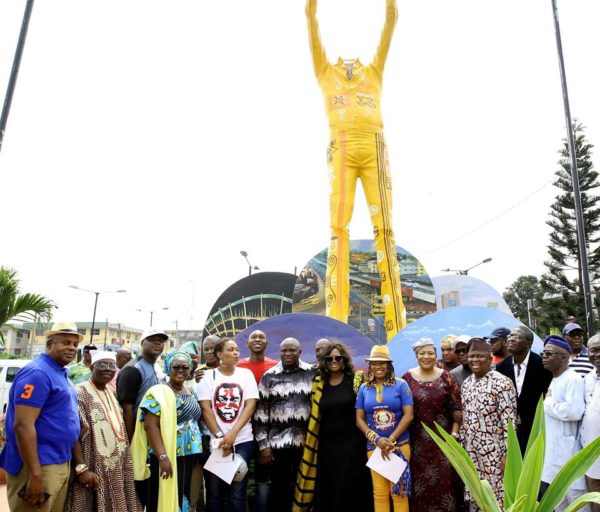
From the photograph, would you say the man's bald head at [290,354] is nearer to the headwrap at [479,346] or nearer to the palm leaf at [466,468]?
the headwrap at [479,346]

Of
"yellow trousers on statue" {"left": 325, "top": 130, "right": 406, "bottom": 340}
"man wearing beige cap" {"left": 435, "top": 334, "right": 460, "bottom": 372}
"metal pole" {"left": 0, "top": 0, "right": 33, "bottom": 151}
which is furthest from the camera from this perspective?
"yellow trousers on statue" {"left": 325, "top": 130, "right": 406, "bottom": 340}

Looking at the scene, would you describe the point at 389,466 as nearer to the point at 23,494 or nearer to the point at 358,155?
the point at 23,494

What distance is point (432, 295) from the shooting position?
10852 millimetres

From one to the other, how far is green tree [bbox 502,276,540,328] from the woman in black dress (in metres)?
51.4

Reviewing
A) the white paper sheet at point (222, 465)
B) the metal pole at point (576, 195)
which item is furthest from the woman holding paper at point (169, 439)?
→ the metal pole at point (576, 195)

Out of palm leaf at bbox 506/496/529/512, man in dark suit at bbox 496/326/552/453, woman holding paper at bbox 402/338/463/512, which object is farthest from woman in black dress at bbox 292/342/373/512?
palm leaf at bbox 506/496/529/512

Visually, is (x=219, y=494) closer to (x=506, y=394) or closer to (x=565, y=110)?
(x=506, y=394)

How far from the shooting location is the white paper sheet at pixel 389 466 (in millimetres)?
3799

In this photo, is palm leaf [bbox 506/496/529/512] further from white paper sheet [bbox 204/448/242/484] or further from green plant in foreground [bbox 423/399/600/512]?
white paper sheet [bbox 204/448/242/484]

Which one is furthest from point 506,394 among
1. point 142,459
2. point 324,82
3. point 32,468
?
point 324,82

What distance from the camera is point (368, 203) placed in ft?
26.3

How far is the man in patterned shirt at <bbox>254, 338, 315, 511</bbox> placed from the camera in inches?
161

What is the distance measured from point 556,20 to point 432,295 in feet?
17.0

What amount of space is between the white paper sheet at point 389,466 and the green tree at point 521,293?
51513 millimetres
